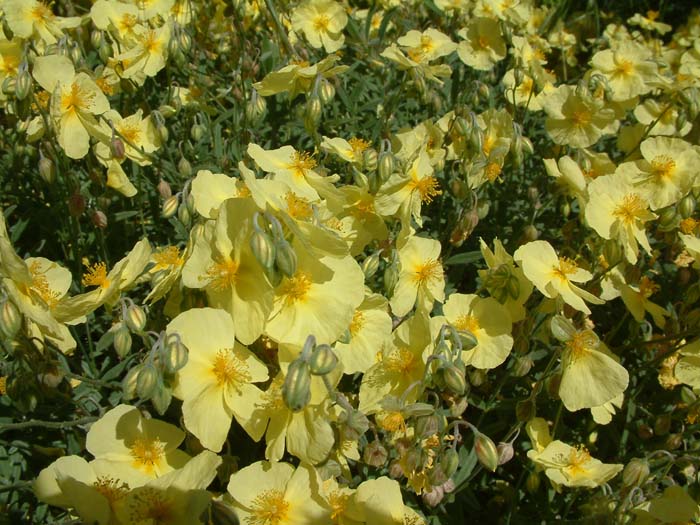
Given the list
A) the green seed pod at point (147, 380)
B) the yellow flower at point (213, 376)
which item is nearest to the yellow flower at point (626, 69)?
the yellow flower at point (213, 376)

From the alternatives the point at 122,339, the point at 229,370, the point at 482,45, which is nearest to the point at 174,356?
the point at 229,370

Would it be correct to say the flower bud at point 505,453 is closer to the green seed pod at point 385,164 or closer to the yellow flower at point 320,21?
the green seed pod at point 385,164

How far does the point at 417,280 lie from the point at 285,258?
3.05ft

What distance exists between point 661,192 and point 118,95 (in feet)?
10.2

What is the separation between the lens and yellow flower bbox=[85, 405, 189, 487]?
184 cm

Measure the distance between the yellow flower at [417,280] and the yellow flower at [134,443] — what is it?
912 millimetres

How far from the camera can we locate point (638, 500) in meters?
2.11

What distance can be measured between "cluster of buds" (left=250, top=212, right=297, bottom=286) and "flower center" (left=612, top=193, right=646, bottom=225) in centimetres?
163

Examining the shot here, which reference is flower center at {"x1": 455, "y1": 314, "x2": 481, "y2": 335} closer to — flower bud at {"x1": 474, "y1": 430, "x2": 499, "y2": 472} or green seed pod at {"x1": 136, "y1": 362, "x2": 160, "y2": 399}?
flower bud at {"x1": 474, "y1": 430, "x2": 499, "y2": 472}

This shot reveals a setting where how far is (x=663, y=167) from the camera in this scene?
2.96m

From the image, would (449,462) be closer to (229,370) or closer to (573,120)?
(229,370)

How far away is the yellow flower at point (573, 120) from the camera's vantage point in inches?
129

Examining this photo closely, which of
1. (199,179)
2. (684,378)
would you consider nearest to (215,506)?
(199,179)

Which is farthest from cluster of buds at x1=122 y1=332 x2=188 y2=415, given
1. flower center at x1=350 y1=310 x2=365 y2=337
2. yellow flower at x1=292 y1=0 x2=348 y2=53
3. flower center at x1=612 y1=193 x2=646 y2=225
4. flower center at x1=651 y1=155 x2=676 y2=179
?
yellow flower at x1=292 y1=0 x2=348 y2=53
